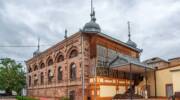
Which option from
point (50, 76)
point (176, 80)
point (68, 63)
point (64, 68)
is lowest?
point (176, 80)

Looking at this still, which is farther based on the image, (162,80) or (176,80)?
(162,80)

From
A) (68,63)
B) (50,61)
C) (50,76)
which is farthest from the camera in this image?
(50,61)

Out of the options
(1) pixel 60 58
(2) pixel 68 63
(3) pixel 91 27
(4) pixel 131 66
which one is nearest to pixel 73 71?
(2) pixel 68 63

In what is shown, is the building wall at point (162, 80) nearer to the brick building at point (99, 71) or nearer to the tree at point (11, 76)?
the brick building at point (99, 71)

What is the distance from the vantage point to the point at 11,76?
50375 mm

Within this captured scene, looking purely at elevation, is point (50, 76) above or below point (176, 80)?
above

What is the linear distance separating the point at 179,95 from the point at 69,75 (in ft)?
45.9

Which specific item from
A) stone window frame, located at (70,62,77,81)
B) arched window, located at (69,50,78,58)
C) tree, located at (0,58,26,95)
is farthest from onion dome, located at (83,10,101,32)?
tree, located at (0,58,26,95)

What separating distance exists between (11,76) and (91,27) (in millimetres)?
22297

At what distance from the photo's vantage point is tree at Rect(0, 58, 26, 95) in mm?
49625

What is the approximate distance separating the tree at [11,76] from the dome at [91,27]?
2036 centimetres

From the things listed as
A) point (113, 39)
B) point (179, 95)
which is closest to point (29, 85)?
point (113, 39)

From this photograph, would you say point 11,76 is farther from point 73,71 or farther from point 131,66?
point 131,66

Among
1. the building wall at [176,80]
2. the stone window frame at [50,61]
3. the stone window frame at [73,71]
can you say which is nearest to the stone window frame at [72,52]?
the stone window frame at [73,71]
